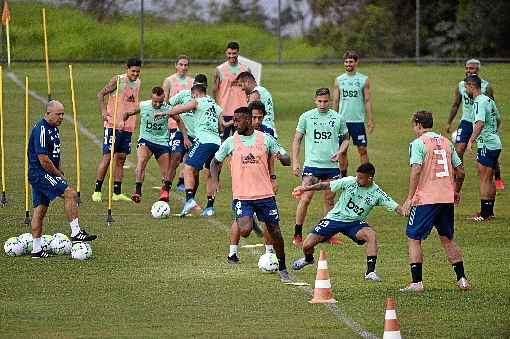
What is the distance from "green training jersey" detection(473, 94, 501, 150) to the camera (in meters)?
21.1

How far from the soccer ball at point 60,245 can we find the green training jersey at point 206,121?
427cm

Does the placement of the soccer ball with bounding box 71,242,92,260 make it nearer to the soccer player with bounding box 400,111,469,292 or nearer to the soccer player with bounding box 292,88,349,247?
the soccer player with bounding box 292,88,349,247

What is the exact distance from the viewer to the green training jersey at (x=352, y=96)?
24.5 meters

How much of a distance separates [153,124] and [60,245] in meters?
5.83

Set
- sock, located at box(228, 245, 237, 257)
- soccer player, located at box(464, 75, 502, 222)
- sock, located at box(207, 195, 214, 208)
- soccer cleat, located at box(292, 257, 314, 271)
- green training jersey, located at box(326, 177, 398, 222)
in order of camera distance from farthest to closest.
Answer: sock, located at box(207, 195, 214, 208)
soccer player, located at box(464, 75, 502, 222)
sock, located at box(228, 245, 237, 257)
soccer cleat, located at box(292, 257, 314, 271)
green training jersey, located at box(326, 177, 398, 222)

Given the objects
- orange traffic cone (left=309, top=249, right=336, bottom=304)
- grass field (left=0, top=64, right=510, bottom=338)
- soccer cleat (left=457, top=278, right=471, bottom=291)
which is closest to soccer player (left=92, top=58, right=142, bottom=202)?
grass field (left=0, top=64, right=510, bottom=338)

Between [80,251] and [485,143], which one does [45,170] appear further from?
[485,143]

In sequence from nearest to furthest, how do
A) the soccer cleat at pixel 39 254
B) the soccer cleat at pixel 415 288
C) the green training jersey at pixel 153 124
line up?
the soccer cleat at pixel 415 288, the soccer cleat at pixel 39 254, the green training jersey at pixel 153 124

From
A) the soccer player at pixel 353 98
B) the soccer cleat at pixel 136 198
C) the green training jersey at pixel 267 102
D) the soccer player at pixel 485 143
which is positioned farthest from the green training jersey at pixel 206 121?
the soccer player at pixel 485 143

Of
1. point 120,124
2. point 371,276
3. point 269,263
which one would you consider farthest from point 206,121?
point 371,276

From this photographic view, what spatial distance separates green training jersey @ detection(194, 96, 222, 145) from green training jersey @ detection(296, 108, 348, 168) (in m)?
2.76

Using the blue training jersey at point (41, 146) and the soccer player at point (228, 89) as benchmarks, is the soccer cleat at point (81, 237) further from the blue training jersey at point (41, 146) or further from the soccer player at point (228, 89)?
the soccer player at point (228, 89)

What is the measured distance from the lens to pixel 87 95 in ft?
131

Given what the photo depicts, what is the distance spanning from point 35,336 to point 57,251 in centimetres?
510
